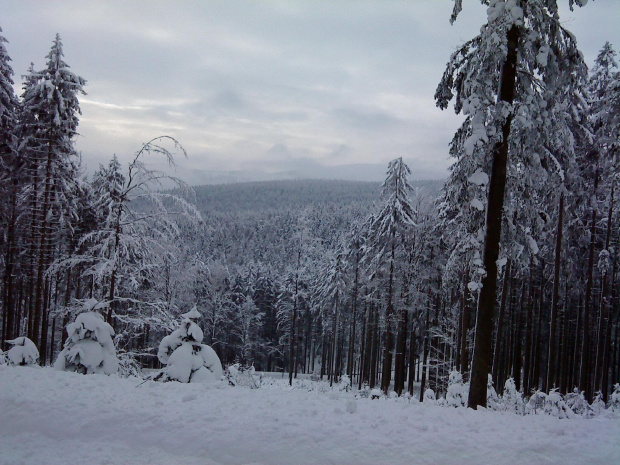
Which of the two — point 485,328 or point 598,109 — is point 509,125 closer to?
point 485,328

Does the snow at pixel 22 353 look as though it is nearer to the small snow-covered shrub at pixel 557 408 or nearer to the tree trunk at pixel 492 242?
the tree trunk at pixel 492 242

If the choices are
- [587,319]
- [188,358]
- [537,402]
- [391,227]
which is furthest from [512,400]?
[391,227]

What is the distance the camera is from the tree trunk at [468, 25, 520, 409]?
991cm

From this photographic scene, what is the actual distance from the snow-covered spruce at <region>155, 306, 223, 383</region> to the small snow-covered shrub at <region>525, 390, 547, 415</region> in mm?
7362

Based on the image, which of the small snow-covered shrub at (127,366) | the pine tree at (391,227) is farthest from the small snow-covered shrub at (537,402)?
the pine tree at (391,227)

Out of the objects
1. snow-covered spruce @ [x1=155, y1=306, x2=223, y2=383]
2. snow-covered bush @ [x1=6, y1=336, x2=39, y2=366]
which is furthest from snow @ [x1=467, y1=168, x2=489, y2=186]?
snow-covered bush @ [x1=6, y1=336, x2=39, y2=366]

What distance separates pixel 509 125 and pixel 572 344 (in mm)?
34088

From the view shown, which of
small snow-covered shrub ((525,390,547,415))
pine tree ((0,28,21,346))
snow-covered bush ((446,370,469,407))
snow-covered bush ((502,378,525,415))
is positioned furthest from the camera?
pine tree ((0,28,21,346))

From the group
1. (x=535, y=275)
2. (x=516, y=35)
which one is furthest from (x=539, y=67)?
(x=535, y=275)

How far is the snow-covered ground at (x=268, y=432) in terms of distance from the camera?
5.93m

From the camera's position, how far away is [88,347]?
1127cm

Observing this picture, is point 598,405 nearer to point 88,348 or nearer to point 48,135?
point 88,348

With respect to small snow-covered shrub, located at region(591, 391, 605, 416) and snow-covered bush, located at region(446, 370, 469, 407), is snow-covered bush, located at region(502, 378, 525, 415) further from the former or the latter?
small snow-covered shrub, located at region(591, 391, 605, 416)

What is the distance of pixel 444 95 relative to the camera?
11.5m
